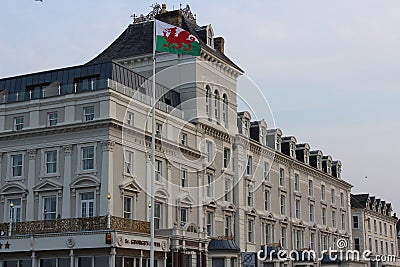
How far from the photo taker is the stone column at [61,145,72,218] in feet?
147

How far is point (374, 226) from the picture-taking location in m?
96.3

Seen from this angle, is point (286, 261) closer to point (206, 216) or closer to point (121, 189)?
point (206, 216)

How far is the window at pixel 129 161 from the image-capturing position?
1791 inches

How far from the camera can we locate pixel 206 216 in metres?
52.3

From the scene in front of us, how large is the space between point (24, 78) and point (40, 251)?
574 inches

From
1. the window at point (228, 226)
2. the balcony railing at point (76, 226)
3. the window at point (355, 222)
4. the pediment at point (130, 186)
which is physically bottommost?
the balcony railing at point (76, 226)

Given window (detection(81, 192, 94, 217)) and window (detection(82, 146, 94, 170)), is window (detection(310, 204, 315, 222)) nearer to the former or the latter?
window (detection(81, 192, 94, 217))

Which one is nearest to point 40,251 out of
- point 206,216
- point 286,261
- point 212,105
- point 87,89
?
point 87,89

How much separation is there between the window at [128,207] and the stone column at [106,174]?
1.69 metres

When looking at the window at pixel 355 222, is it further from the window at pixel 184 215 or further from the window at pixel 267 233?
the window at pixel 184 215

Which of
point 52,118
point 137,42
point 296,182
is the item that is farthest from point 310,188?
point 52,118

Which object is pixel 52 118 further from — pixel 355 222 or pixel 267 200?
pixel 355 222

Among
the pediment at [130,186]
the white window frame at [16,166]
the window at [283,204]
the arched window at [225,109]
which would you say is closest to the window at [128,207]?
the pediment at [130,186]

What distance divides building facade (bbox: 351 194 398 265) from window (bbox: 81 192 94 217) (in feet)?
174
